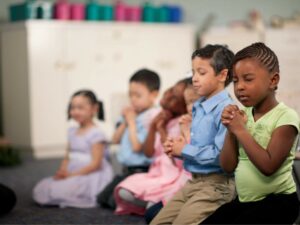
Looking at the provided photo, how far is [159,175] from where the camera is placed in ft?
8.84

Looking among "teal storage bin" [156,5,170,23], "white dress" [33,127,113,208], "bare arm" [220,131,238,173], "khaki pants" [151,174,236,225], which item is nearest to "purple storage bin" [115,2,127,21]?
"teal storage bin" [156,5,170,23]

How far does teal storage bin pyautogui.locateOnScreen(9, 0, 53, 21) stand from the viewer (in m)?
4.90

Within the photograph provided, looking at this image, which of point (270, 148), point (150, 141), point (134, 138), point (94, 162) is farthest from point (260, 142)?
point (94, 162)

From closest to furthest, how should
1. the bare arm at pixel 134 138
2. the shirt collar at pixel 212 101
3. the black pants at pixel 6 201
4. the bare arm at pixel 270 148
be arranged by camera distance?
the bare arm at pixel 270 148 < the shirt collar at pixel 212 101 < the black pants at pixel 6 201 < the bare arm at pixel 134 138

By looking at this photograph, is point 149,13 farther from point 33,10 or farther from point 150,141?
point 150,141

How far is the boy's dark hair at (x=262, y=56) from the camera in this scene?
170cm

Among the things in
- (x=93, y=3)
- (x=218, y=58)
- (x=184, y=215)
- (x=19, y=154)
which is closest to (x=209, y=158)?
(x=184, y=215)

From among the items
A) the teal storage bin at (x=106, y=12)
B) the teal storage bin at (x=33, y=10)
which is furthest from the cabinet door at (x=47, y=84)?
the teal storage bin at (x=106, y=12)

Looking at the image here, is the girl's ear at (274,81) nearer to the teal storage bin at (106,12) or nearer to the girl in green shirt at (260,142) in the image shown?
the girl in green shirt at (260,142)

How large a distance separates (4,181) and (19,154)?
1.05 metres

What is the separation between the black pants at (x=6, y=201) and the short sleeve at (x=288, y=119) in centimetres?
144

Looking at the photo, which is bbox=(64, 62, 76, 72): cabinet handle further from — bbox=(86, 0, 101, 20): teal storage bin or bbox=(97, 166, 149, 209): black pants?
bbox=(97, 166, 149, 209): black pants

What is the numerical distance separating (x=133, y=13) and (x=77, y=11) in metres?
0.47

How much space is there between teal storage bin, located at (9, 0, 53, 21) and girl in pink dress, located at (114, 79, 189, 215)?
2.45 meters
